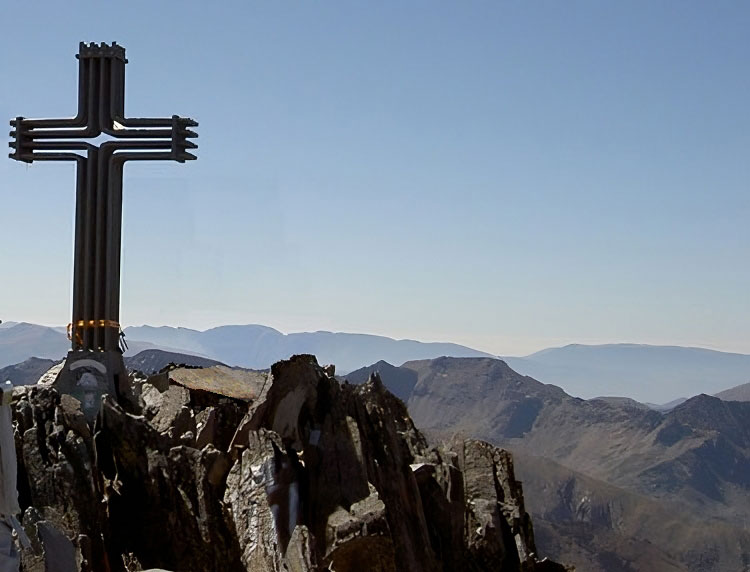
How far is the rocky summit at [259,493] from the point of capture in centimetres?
1188

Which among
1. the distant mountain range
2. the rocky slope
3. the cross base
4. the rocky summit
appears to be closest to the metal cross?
the cross base

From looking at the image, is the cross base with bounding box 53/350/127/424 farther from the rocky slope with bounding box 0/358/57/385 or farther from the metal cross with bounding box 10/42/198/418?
the rocky slope with bounding box 0/358/57/385

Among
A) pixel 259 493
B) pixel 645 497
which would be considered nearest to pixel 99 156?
pixel 259 493

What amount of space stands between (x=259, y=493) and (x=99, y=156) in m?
13.4

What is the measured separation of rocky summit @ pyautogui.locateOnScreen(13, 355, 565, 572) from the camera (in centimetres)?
1188

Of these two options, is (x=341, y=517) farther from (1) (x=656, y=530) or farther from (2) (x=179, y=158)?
(1) (x=656, y=530)

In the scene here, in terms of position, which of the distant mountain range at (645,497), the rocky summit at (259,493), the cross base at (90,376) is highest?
the cross base at (90,376)

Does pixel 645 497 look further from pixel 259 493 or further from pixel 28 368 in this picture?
pixel 259 493

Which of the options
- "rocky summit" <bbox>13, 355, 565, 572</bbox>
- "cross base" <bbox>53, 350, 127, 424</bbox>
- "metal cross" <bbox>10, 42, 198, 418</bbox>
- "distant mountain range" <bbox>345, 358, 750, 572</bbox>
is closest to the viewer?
"rocky summit" <bbox>13, 355, 565, 572</bbox>

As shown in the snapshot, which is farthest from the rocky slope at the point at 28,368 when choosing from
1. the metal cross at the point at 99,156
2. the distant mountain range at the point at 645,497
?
the metal cross at the point at 99,156

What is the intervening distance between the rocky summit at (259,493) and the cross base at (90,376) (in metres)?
3.47

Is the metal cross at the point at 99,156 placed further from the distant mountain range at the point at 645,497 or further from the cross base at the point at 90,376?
the distant mountain range at the point at 645,497

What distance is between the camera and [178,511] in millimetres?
12758

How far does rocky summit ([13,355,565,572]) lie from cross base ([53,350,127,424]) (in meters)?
3.47
